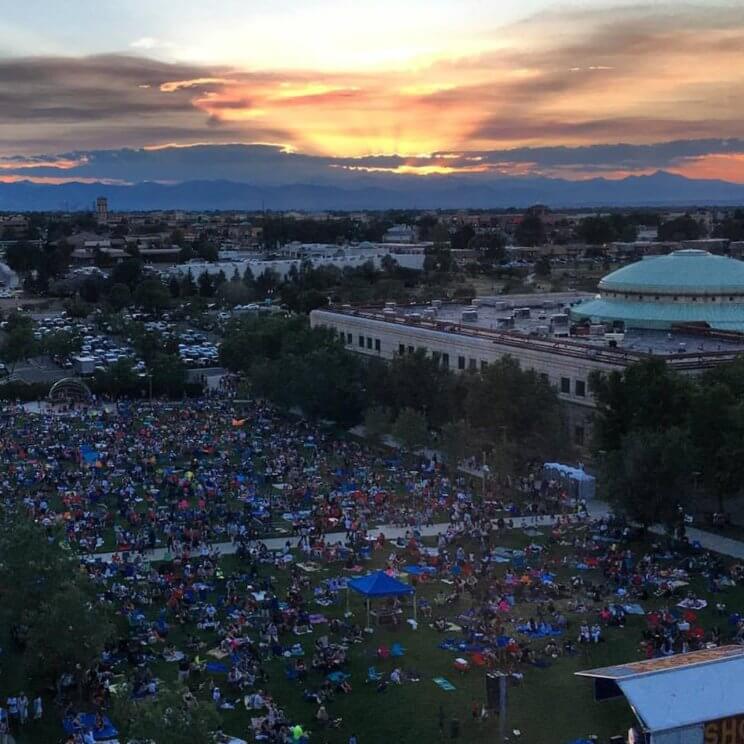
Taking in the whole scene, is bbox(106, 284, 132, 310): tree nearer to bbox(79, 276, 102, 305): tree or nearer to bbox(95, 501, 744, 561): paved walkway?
bbox(79, 276, 102, 305): tree

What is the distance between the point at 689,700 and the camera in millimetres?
14945

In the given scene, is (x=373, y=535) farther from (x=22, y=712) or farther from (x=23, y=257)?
(x=23, y=257)

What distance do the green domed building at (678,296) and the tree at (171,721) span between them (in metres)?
39.9

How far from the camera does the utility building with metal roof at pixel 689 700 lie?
1462 centimetres

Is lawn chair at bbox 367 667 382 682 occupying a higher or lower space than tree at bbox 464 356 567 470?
lower

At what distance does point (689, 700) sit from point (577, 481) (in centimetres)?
2117

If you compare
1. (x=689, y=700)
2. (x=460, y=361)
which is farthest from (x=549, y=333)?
(x=689, y=700)

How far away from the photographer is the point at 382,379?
4825 cm

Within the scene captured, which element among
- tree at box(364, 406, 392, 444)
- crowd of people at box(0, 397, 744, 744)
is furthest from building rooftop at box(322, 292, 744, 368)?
crowd of people at box(0, 397, 744, 744)

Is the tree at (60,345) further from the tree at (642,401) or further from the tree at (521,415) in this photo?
the tree at (642,401)

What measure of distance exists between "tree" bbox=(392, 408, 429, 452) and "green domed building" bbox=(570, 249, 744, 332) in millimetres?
15671

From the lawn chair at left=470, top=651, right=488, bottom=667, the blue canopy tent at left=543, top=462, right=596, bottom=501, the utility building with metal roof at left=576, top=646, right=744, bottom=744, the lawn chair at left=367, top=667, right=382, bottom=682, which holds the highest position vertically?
the utility building with metal roof at left=576, top=646, right=744, bottom=744

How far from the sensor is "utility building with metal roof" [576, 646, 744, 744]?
14625 mm

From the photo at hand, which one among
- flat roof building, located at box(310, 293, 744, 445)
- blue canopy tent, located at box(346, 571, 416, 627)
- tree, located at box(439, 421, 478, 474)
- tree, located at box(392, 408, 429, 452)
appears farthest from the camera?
flat roof building, located at box(310, 293, 744, 445)
